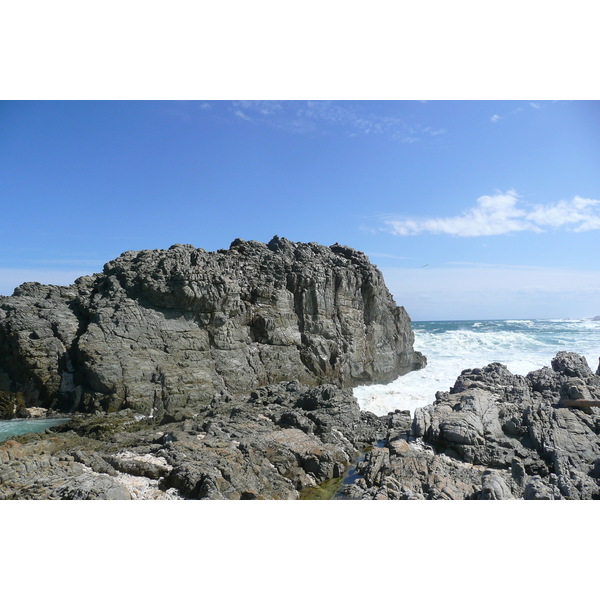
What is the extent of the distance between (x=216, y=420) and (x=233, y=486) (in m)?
5.12

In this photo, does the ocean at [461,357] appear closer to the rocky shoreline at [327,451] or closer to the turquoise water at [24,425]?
the rocky shoreline at [327,451]

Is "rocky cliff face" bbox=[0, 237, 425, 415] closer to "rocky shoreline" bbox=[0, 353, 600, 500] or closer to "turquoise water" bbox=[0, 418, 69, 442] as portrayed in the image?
"turquoise water" bbox=[0, 418, 69, 442]

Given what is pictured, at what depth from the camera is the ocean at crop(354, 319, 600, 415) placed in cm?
2630

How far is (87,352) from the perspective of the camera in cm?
2114

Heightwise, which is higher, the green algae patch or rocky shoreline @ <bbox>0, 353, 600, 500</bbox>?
rocky shoreline @ <bbox>0, 353, 600, 500</bbox>

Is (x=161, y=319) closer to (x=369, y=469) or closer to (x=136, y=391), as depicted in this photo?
(x=136, y=391)

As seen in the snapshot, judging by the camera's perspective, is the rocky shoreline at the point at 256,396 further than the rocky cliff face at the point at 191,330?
No

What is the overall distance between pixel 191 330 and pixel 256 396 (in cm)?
642

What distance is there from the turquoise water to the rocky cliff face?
1.55 metres

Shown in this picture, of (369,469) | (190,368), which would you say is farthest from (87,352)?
(369,469)

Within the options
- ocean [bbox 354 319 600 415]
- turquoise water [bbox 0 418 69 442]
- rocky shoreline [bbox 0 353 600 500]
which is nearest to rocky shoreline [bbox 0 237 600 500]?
rocky shoreline [bbox 0 353 600 500]

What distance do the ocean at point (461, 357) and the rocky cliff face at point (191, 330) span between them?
2869mm

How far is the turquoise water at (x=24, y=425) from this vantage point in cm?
1789

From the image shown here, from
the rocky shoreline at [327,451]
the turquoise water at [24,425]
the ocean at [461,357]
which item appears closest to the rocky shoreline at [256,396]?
the rocky shoreline at [327,451]
